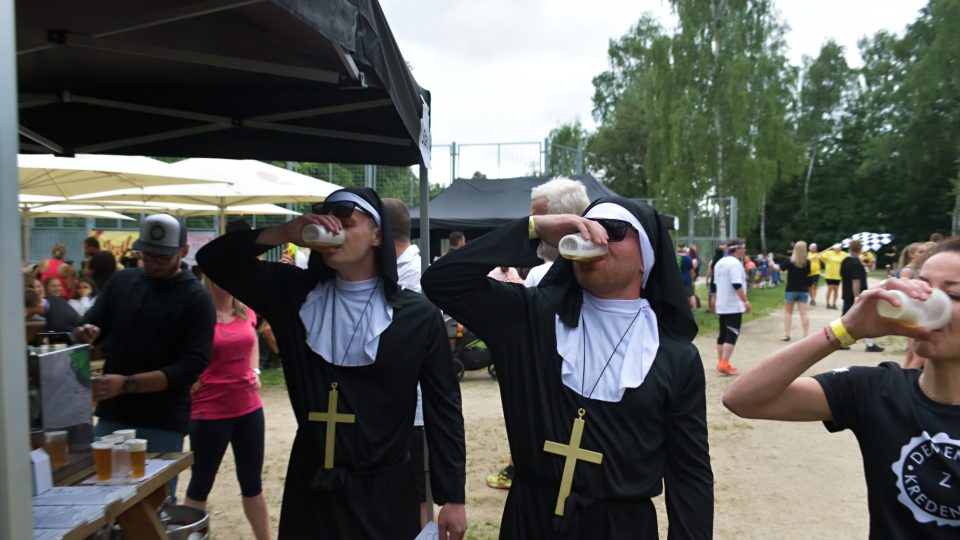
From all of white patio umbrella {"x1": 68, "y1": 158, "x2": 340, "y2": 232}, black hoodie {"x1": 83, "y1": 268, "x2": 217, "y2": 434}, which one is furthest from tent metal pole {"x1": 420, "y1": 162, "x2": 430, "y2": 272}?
white patio umbrella {"x1": 68, "y1": 158, "x2": 340, "y2": 232}

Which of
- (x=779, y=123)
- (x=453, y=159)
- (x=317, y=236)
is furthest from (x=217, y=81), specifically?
(x=779, y=123)

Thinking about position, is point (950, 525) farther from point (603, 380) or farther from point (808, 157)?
point (808, 157)

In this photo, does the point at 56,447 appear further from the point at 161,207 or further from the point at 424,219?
the point at 161,207

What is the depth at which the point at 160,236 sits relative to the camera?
329 centimetres

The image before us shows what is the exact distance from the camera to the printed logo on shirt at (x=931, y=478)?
1.67 meters

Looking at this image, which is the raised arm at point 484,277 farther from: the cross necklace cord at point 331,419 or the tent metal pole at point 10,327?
the tent metal pole at point 10,327

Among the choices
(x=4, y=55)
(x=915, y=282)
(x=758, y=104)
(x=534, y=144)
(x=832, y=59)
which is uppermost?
(x=832, y=59)

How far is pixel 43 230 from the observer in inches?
788

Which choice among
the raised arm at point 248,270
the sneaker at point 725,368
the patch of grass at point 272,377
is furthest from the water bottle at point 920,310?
the sneaker at point 725,368

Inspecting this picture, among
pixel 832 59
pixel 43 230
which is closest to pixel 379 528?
pixel 43 230

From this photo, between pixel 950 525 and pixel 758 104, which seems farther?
pixel 758 104

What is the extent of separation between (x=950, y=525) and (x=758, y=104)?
106 ft

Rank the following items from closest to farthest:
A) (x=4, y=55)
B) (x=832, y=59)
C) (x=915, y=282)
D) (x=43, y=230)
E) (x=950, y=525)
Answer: (x=4, y=55), (x=915, y=282), (x=950, y=525), (x=43, y=230), (x=832, y=59)

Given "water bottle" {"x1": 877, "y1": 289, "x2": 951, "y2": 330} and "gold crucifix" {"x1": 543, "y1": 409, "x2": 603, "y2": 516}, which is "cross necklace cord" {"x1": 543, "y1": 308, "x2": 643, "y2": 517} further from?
"water bottle" {"x1": 877, "y1": 289, "x2": 951, "y2": 330}
